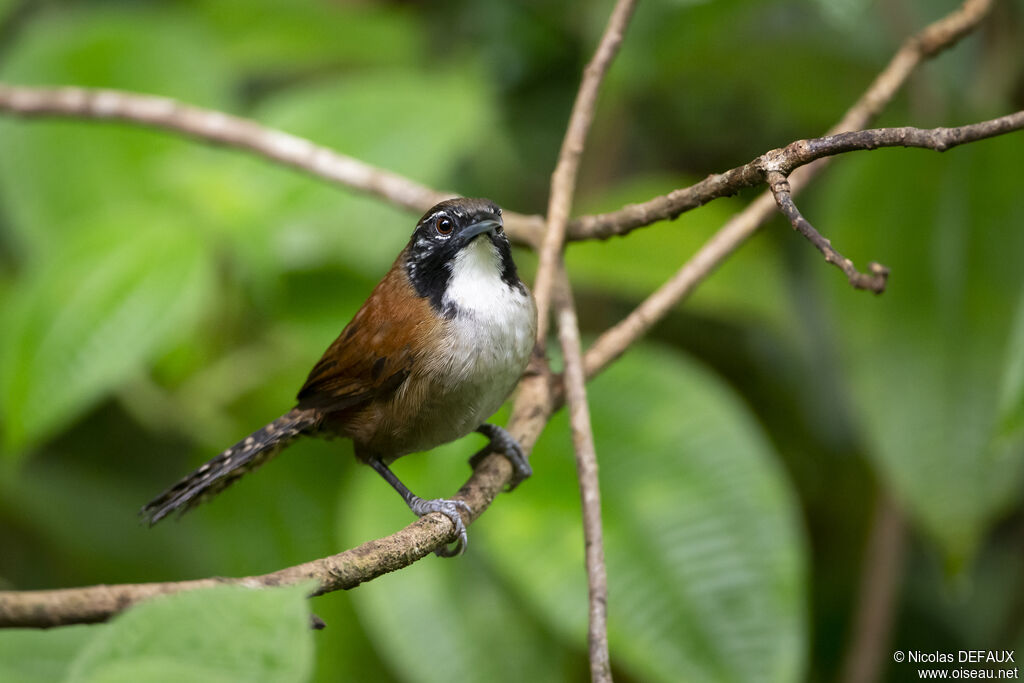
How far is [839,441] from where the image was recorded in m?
4.33

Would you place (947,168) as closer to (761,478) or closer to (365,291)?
(761,478)

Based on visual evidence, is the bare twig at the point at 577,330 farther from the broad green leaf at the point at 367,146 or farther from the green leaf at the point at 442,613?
the broad green leaf at the point at 367,146

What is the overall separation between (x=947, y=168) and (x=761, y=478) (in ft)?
4.36

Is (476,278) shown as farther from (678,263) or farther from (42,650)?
(678,263)

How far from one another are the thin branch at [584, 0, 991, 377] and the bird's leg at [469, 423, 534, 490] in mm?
247

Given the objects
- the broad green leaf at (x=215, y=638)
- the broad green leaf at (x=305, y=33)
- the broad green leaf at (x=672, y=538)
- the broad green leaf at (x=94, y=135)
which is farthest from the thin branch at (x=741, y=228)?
the broad green leaf at (x=305, y=33)

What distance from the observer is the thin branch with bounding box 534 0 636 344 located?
2.39 meters

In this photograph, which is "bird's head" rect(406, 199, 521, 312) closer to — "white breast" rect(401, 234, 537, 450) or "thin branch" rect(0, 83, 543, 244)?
"white breast" rect(401, 234, 537, 450)

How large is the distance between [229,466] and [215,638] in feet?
4.15

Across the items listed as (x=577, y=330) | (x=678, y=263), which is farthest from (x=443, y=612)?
(x=678, y=263)

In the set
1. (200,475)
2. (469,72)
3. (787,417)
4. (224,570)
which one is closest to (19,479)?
(224,570)

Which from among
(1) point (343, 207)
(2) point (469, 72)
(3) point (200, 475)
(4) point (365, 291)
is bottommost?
(3) point (200, 475)

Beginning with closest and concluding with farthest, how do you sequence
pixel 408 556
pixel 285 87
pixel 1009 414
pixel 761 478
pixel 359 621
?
pixel 408 556, pixel 1009 414, pixel 761 478, pixel 359 621, pixel 285 87

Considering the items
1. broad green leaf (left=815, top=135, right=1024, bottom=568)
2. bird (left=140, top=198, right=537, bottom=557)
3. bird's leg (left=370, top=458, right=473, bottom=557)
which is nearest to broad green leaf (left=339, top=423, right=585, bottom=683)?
bird's leg (left=370, top=458, right=473, bottom=557)
